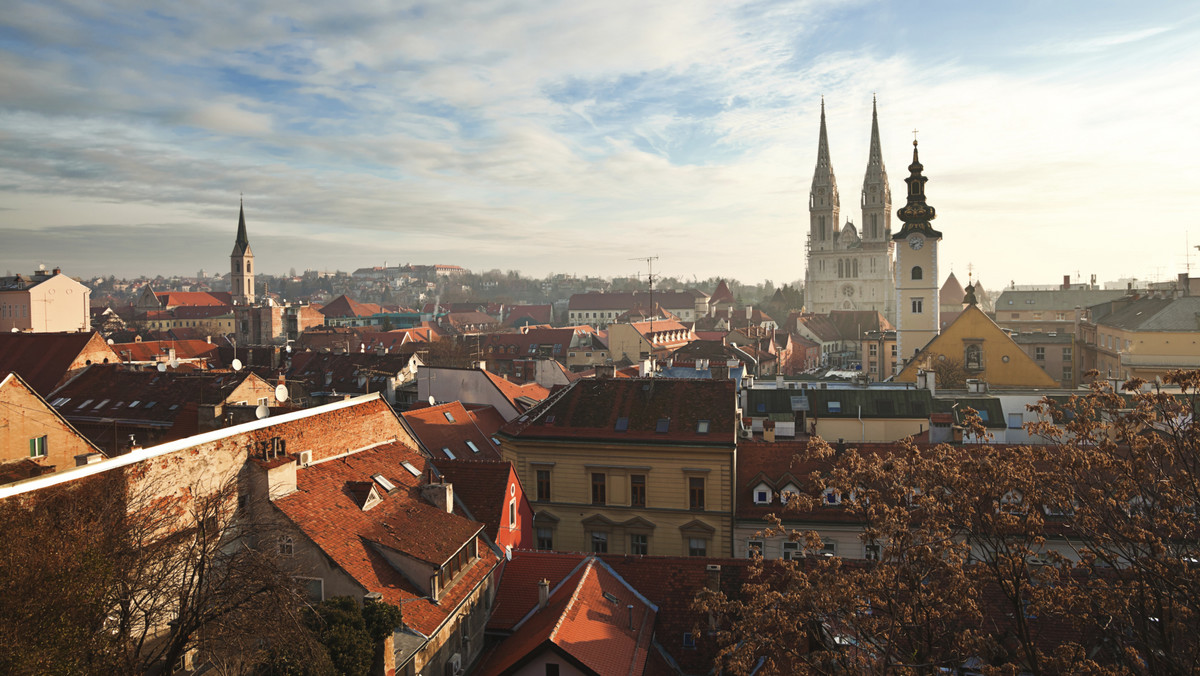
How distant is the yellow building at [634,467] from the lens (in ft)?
87.8

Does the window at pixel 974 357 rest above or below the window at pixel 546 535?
above

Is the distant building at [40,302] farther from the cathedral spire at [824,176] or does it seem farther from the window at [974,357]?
the cathedral spire at [824,176]

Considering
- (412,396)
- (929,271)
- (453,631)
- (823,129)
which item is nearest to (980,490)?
(453,631)

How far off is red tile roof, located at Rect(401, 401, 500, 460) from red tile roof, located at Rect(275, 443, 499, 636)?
388 inches

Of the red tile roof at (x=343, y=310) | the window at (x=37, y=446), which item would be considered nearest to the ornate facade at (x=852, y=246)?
the red tile roof at (x=343, y=310)

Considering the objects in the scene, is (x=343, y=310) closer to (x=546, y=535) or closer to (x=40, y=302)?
(x=40, y=302)

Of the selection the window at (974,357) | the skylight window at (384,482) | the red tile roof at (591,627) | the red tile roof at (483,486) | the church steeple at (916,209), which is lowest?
the red tile roof at (591,627)

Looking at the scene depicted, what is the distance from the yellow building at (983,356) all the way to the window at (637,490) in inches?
967

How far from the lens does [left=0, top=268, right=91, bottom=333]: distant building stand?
58537 millimetres

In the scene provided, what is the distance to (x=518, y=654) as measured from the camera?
16.1 m

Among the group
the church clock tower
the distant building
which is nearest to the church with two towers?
the church clock tower

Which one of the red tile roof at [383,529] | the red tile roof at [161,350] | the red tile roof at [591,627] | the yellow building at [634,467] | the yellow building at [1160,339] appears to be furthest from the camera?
the red tile roof at [161,350]

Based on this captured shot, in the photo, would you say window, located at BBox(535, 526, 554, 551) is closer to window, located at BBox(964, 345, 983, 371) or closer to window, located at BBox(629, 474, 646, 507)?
window, located at BBox(629, 474, 646, 507)

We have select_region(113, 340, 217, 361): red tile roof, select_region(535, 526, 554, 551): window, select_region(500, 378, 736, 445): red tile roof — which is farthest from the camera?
select_region(113, 340, 217, 361): red tile roof
